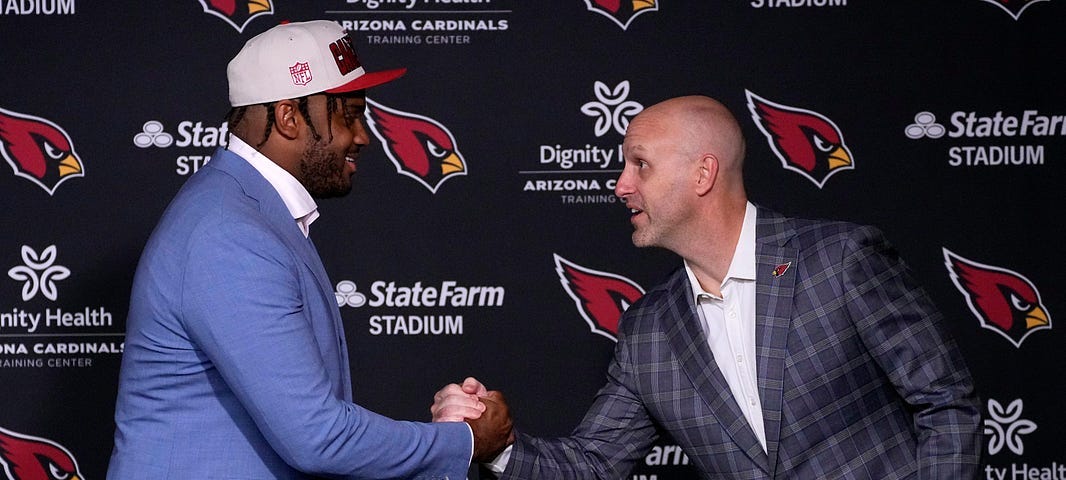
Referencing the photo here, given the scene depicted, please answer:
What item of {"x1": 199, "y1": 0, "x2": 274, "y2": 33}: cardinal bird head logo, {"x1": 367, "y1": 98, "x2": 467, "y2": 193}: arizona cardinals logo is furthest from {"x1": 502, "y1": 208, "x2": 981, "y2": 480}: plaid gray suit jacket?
{"x1": 199, "y1": 0, "x2": 274, "y2": 33}: cardinal bird head logo

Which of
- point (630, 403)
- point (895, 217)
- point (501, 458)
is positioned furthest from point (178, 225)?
point (895, 217)

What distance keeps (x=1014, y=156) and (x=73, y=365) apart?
305 cm

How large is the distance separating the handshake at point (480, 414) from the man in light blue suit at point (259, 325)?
204mm

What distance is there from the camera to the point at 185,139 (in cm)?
364

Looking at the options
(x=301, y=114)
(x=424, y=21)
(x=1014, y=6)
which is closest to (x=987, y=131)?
(x=1014, y=6)

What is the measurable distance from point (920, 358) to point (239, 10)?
7.84 feet

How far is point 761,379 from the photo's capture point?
2.35 m

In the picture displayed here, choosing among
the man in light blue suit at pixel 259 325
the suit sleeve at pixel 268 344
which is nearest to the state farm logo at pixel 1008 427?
the man in light blue suit at pixel 259 325

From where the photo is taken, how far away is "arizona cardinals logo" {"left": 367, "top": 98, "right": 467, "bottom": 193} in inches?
144

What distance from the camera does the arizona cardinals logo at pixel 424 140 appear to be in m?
3.67

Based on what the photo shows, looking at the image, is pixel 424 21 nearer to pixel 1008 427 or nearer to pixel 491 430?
pixel 491 430

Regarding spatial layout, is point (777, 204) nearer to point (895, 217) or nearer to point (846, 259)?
point (895, 217)

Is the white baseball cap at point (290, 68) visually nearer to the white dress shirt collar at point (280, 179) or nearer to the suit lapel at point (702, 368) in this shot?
the white dress shirt collar at point (280, 179)

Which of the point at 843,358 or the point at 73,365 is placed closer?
the point at 843,358
